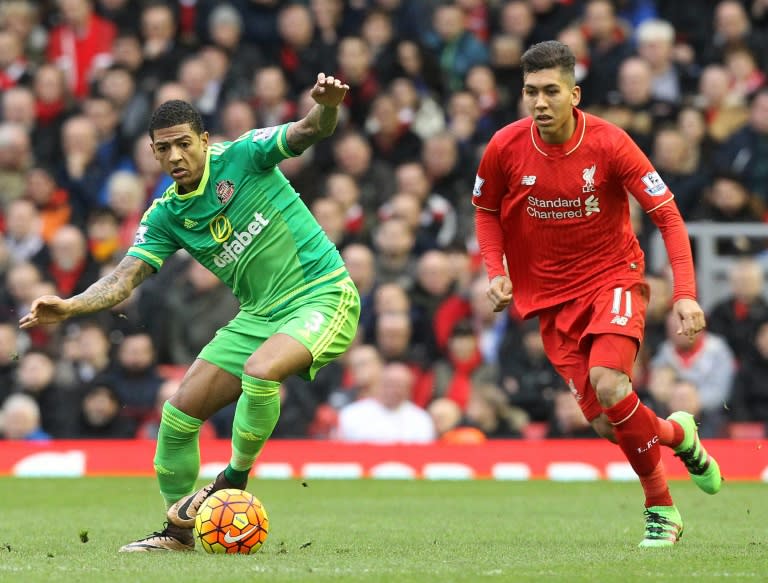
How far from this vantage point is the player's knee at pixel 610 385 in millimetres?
8086

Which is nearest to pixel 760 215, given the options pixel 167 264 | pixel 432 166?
pixel 432 166

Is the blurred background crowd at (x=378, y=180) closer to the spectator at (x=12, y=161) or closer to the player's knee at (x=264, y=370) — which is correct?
the spectator at (x=12, y=161)

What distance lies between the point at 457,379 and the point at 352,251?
1.62 meters

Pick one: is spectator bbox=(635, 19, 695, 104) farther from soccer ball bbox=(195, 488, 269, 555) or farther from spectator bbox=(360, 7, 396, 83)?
soccer ball bbox=(195, 488, 269, 555)

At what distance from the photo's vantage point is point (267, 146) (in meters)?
8.27

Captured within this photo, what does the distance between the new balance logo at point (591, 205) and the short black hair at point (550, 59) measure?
0.67 metres

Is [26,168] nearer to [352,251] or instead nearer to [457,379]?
[352,251]

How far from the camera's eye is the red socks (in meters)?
8.13

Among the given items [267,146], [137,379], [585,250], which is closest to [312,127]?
[267,146]

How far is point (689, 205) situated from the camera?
48.2ft

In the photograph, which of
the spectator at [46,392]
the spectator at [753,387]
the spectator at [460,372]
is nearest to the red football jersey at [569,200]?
the spectator at [460,372]

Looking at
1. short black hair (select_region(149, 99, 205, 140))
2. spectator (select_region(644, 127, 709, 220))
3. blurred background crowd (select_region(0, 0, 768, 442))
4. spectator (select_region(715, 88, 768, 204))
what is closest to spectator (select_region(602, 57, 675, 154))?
blurred background crowd (select_region(0, 0, 768, 442))

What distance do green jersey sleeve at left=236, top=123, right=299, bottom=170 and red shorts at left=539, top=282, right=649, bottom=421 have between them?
1828mm

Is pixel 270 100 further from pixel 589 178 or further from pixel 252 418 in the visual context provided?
pixel 252 418
